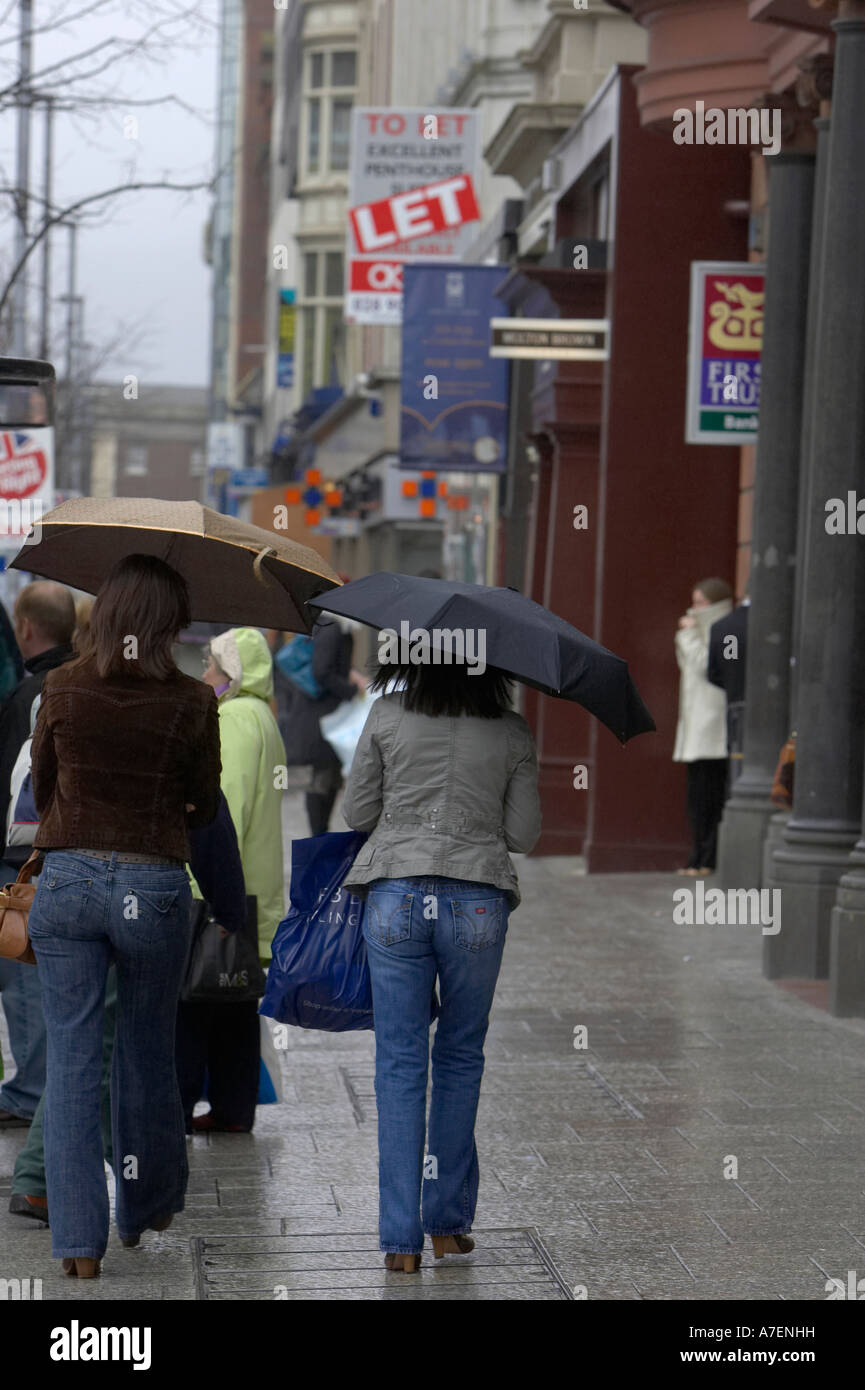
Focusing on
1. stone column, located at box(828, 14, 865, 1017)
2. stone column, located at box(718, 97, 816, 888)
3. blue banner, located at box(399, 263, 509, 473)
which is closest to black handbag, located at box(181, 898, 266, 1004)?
stone column, located at box(828, 14, 865, 1017)

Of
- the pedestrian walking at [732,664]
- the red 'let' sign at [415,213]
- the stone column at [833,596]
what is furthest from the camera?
the red 'let' sign at [415,213]

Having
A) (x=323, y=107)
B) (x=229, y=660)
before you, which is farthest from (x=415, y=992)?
(x=323, y=107)

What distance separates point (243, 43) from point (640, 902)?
80.0 m

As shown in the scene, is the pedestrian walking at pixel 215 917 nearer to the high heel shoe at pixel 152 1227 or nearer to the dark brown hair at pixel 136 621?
the high heel shoe at pixel 152 1227

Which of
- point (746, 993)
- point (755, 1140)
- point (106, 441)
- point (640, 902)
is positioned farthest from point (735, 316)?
point (106, 441)

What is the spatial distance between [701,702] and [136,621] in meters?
9.43

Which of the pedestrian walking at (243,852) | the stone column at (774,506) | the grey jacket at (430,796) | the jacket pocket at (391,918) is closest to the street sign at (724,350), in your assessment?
the stone column at (774,506)

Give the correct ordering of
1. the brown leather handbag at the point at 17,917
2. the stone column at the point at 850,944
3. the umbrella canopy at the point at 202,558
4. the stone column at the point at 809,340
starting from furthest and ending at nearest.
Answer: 1. the stone column at the point at 809,340
2. the stone column at the point at 850,944
3. the umbrella canopy at the point at 202,558
4. the brown leather handbag at the point at 17,917

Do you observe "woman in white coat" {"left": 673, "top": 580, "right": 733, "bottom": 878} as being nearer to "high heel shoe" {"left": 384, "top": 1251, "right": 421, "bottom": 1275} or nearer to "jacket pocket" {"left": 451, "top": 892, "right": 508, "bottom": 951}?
"jacket pocket" {"left": 451, "top": 892, "right": 508, "bottom": 951}

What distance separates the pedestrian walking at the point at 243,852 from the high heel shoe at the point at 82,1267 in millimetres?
1701

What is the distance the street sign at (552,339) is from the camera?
15656 millimetres

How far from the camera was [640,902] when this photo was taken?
13.7 metres
